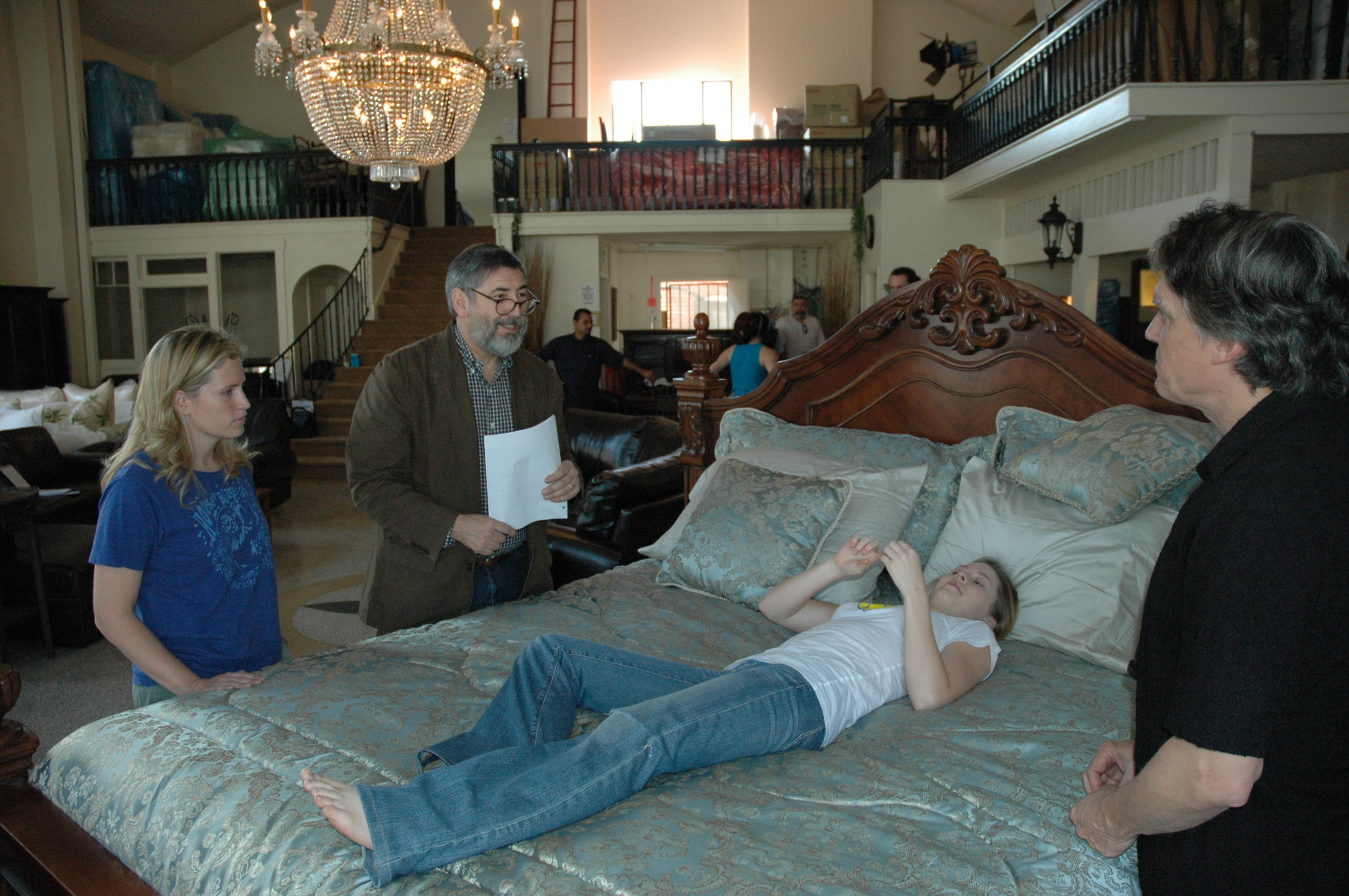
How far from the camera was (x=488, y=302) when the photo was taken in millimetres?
2230

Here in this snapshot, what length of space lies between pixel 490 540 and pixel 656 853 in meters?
1.05

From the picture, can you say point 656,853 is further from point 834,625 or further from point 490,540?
point 490,540

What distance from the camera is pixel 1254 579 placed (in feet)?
3.16

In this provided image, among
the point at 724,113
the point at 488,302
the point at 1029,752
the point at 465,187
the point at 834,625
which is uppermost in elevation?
the point at 724,113

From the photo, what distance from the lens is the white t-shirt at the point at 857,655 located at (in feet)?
5.57

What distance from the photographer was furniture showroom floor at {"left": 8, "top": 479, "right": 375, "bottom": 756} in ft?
10.7

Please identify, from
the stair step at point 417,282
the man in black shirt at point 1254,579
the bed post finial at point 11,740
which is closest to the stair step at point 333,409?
the stair step at point 417,282

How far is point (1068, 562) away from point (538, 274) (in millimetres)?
9202

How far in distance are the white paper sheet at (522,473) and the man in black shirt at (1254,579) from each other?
148 cm

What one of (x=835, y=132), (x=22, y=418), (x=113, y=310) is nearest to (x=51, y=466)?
(x=22, y=418)

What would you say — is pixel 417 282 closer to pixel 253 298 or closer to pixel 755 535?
pixel 253 298

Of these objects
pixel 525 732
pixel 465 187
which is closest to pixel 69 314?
pixel 465 187

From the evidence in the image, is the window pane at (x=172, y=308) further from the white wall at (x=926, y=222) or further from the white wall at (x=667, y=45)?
the white wall at (x=926, y=222)

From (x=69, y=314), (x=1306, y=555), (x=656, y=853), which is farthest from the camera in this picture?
(x=69, y=314)
